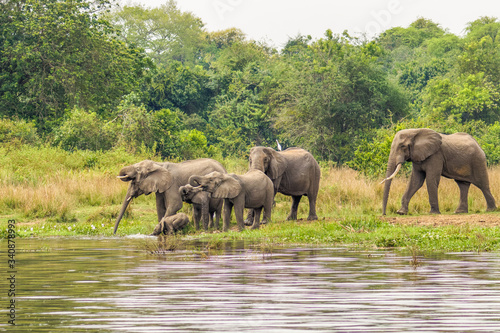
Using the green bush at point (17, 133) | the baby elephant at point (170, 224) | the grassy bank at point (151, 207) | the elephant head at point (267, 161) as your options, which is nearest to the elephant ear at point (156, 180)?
the grassy bank at point (151, 207)

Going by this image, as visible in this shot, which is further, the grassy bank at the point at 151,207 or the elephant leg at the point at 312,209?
the elephant leg at the point at 312,209

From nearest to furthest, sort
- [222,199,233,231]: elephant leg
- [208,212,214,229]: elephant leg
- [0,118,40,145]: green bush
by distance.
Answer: [222,199,233,231]: elephant leg → [208,212,214,229]: elephant leg → [0,118,40,145]: green bush

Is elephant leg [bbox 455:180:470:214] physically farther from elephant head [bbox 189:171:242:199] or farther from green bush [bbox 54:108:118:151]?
green bush [bbox 54:108:118:151]

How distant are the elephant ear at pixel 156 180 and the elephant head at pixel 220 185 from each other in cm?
125

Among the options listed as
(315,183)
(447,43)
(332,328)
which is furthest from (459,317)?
(447,43)

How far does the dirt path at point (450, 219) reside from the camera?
59.4 feet

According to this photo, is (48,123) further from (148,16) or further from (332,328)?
(148,16)

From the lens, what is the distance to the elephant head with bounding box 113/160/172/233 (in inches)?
774

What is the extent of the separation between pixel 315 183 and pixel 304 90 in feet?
57.8

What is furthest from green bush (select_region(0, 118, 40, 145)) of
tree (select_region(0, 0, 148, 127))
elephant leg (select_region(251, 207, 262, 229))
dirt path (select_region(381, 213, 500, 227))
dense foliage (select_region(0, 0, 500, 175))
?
dirt path (select_region(381, 213, 500, 227))

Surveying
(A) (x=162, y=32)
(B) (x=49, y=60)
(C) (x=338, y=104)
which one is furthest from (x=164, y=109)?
(A) (x=162, y=32)

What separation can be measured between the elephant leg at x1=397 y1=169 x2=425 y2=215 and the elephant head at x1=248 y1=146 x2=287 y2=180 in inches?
118

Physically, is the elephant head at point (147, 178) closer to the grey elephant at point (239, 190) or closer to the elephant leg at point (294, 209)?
the grey elephant at point (239, 190)

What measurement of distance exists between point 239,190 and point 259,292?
894cm
